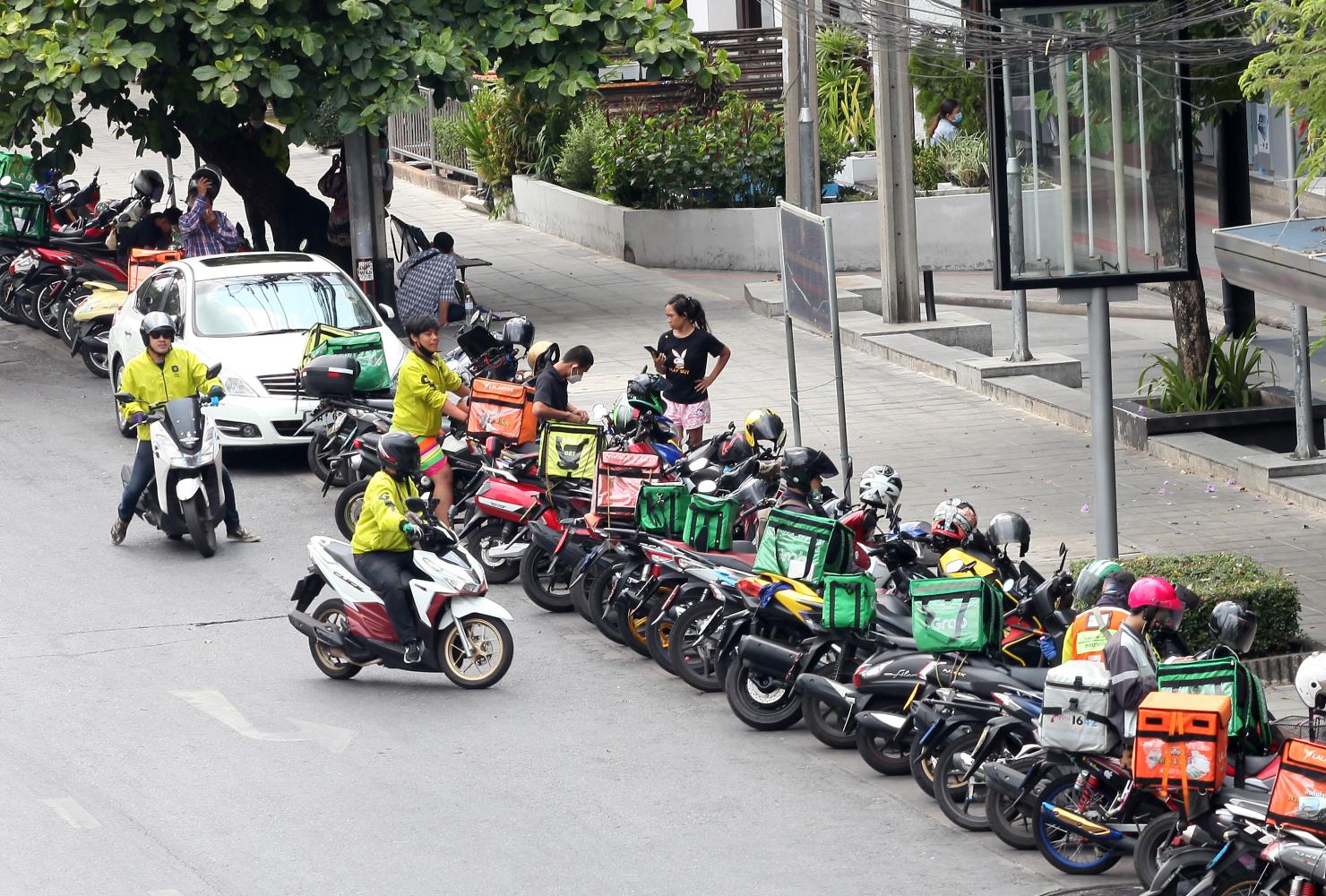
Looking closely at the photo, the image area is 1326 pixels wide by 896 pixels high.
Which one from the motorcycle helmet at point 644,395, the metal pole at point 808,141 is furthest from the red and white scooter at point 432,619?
the metal pole at point 808,141

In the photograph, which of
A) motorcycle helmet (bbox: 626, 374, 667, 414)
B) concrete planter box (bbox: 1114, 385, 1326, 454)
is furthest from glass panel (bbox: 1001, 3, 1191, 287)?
concrete planter box (bbox: 1114, 385, 1326, 454)

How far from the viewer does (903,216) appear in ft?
70.6

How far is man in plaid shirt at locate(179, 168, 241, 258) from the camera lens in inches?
830

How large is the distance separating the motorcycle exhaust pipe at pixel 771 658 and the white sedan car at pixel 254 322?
6816mm

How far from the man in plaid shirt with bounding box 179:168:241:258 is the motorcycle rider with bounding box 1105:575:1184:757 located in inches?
559

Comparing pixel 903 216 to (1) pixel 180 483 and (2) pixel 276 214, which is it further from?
(1) pixel 180 483

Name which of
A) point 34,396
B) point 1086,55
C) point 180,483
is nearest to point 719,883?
point 1086,55

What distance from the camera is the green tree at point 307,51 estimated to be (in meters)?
19.0

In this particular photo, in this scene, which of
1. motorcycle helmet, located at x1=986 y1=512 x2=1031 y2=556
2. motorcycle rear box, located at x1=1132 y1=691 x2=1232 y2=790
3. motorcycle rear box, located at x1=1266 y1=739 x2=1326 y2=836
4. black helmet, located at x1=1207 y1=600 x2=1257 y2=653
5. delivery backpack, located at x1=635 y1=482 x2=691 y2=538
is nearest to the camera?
motorcycle rear box, located at x1=1266 y1=739 x2=1326 y2=836

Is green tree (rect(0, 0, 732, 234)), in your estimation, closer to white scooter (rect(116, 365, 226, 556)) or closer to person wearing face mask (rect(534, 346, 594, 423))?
white scooter (rect(116, 365, 226, 556))

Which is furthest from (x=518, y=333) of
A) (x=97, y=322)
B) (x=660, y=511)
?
(x=97, y=322)

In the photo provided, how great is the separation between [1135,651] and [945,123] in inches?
827

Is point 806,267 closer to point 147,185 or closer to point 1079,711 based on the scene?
point 1079,711

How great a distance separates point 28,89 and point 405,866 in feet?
42.2
